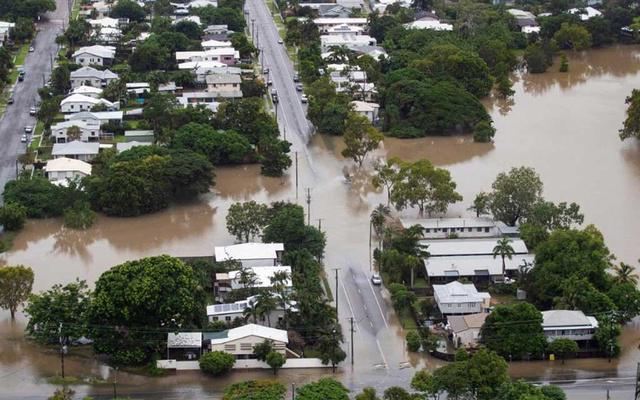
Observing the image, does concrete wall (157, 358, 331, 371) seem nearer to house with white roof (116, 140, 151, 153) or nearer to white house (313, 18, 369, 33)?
house with white roof (116, 140, 151, 153)

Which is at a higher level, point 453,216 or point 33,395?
point 453,216

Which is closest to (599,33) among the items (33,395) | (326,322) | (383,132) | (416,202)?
(383,132)

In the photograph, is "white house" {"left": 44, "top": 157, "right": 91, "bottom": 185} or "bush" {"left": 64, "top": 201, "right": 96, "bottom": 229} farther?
"white house" {"left": 44, "top": 157, "right": 91, "bottom": 185}

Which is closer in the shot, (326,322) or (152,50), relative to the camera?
(326,322)

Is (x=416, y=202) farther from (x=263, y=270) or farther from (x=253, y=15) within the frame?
(x=253, y=15)

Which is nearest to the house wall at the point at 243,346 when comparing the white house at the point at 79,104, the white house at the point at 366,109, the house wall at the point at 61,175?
the house wall at the point at 61,175

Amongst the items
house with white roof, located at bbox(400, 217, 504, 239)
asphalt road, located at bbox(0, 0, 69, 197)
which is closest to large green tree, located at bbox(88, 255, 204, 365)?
house with white roof, located at bbox(400, 217, 504, 239)

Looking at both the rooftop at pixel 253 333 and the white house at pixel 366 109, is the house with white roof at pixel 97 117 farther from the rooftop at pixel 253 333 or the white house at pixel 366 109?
the rooftop at pixel 253 333
